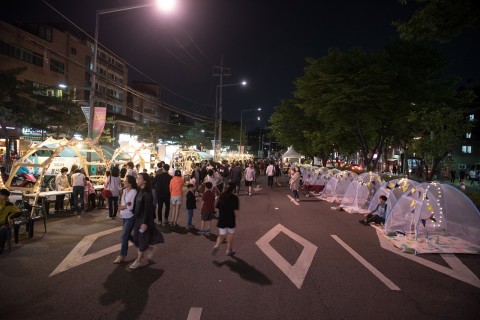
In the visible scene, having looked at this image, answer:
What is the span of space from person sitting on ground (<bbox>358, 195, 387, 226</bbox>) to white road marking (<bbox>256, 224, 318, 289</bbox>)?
126 inches

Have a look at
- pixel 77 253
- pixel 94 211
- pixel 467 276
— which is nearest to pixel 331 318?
pixel 467 276

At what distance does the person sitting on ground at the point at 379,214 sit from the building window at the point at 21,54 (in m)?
30.9

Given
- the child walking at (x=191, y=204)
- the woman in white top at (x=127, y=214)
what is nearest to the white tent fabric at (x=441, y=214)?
the child walking at (x=191, y=204)

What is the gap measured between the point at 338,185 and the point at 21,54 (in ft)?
95.3

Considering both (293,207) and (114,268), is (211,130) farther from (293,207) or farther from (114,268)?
(114,268)

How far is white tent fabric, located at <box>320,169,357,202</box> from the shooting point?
1805cm

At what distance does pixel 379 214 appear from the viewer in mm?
11695

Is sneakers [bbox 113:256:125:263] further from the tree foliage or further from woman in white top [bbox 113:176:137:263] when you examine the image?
the tree foliage

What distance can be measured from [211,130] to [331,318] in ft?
210

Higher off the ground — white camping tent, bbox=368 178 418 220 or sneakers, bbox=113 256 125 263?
white camping tent, bbox=368 178 418 220

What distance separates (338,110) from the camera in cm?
2028

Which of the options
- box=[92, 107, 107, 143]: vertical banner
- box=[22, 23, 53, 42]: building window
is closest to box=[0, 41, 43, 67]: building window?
box=[22, 23, 53, 42]: building window

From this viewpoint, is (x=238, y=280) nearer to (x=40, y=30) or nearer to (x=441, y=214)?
(x=441, y=214)

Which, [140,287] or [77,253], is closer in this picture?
[140,287]
